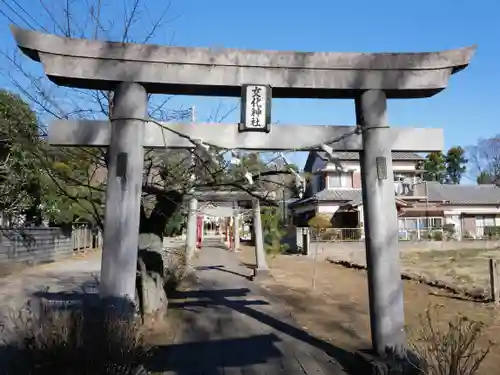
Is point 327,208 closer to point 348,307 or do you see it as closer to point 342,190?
point 342,190

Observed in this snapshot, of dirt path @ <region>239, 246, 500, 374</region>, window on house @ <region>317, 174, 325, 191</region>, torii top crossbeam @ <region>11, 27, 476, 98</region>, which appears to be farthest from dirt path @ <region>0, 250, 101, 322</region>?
window on house @ <region>317, 174, 325, 191</region>

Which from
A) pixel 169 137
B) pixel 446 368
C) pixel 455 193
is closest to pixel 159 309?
pixel 169 137

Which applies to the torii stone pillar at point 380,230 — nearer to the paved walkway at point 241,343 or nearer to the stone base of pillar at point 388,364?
the stone base of pillar at point 388,364

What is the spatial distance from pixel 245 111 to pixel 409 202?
37.0 m

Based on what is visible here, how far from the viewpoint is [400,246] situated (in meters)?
31.3

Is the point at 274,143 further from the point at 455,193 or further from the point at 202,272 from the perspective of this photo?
the point at 455,193

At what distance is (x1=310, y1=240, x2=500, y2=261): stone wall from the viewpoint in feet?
95.0

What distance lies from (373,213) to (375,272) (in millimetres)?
767

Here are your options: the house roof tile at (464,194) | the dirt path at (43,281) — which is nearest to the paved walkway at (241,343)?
the dirt path at (43,281)

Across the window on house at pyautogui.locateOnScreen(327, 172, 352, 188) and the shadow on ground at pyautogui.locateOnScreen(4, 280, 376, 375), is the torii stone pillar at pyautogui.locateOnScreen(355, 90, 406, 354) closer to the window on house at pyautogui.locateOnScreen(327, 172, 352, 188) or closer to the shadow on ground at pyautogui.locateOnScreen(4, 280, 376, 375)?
the shadow on ground at pyautogui.locateOnScreen(4, 280, 376, 375)

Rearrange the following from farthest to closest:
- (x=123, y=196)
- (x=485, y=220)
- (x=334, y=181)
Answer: (x=485, y=220)
(x=334, y=181)
(x=123, y=196)

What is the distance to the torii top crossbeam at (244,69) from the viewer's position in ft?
19.0

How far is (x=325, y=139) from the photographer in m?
6.14

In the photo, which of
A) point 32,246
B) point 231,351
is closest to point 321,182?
point 32,246
